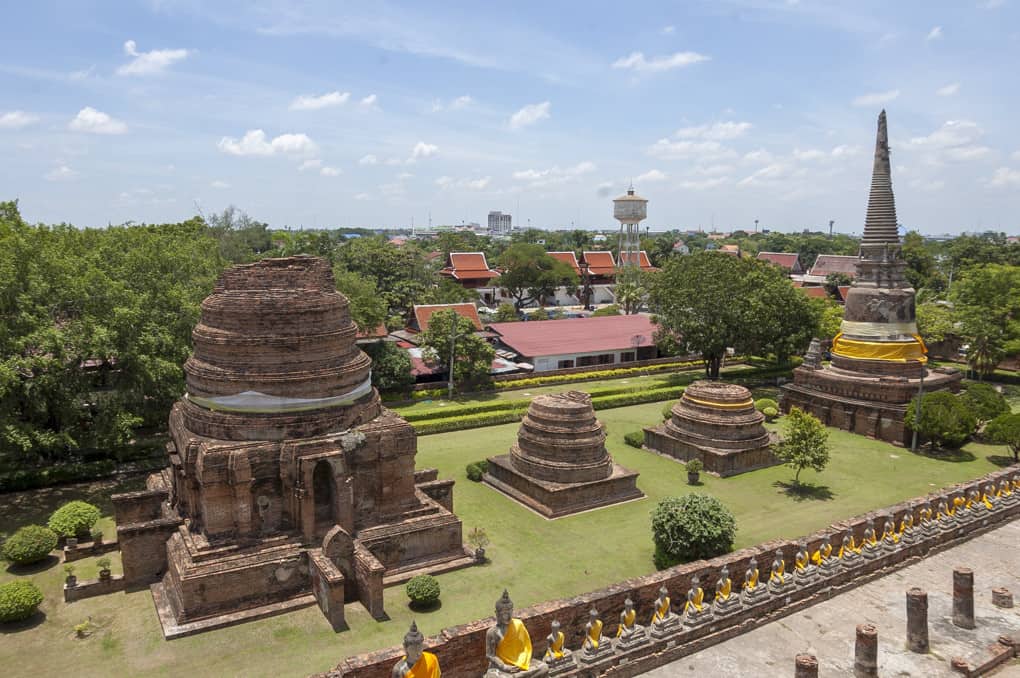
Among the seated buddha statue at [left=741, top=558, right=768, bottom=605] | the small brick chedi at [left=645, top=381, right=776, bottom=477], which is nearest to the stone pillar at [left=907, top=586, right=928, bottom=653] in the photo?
the seated buddha statue at [left=741, top=558, right=768, bottom=605]

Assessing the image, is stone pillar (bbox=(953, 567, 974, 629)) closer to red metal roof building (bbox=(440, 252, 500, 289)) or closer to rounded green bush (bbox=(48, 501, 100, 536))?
rounded green bush (bbox=(48, 501, 100, 536))

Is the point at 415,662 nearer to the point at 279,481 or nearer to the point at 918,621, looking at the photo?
the point at 279,481

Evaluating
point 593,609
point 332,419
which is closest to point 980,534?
point 593,609

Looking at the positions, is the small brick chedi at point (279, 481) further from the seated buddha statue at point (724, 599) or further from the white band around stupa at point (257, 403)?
the seated buddha statue at point (724, 599)

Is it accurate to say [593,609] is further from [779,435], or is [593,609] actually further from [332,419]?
[779,435]

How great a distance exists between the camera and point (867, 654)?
1417 cm

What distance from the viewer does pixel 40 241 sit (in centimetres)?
2522

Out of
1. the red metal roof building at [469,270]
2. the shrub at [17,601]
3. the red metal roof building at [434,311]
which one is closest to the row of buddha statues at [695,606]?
the shrub at [17,601]

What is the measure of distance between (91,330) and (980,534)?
30.2m

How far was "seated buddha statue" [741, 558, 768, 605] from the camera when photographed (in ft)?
54.2

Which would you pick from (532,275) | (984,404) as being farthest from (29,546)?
(532,275)

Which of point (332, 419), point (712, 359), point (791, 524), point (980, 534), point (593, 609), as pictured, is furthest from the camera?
point (712, 359)

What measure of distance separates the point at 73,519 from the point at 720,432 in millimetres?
23995

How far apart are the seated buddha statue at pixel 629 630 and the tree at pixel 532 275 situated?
62.6 meters
